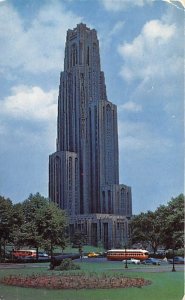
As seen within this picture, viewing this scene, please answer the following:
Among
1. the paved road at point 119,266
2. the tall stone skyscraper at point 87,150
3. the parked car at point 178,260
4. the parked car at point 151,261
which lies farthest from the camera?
the tall stone skyscraper at point 87,150

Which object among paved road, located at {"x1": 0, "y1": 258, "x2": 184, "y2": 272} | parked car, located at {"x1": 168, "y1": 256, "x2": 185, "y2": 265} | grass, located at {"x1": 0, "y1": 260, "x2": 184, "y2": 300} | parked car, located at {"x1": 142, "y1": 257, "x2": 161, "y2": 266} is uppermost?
parked car, located at {"x1": 168, "y1": 256, "x2": 185, "y2": 265}

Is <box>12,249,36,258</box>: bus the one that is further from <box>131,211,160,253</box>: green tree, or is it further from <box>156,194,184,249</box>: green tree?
<box>156,194,184,249</box>: green tree

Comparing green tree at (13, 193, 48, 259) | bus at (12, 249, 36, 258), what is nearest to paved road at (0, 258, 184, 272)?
bus at (12, 249, 36, 258)

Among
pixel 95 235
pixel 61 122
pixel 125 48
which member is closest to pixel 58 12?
pixel 125 48

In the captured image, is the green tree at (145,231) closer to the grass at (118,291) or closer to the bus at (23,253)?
the grass at (118,291)

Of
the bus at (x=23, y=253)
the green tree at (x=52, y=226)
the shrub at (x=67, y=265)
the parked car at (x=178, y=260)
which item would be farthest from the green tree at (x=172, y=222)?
the bus at (x=23, y=253)

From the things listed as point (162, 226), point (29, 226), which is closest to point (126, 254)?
point (162, 226)

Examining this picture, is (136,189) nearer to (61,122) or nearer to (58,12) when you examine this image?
(61,122)
